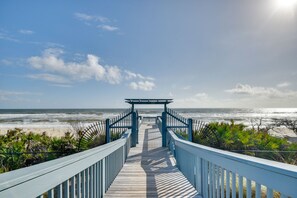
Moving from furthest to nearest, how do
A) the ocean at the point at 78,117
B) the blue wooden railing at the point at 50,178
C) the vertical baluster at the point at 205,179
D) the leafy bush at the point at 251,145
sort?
the ocean at the point at 78,117
the leafy bush at the point at 251,145
the vertical baluster at the point at 205,179
the blue wooden railing at the point at 50,178

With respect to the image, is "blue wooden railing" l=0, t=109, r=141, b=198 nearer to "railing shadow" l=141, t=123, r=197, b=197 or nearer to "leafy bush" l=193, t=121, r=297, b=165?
"railing shadow" l=141, t=123, r=197, b=197

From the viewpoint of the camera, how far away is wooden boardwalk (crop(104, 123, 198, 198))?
4373 mm

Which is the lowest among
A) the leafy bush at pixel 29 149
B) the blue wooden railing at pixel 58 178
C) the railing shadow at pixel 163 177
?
the railing shadow at pixel 163 177

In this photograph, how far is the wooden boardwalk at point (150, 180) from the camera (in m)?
4.37

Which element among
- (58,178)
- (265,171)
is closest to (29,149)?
(58,178)

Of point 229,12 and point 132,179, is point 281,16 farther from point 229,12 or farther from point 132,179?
point 132,179

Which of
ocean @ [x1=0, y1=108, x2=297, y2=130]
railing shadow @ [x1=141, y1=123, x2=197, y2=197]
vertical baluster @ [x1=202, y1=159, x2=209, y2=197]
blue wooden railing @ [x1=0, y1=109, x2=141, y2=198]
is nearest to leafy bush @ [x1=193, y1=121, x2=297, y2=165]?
railing shadow @ [x1=141, y1=123, x2=197, y2=197]

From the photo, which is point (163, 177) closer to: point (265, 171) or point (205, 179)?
point (205, 179)

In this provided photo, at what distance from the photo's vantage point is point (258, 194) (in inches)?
77.8

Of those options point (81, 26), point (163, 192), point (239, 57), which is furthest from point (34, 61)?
point (163, 192)

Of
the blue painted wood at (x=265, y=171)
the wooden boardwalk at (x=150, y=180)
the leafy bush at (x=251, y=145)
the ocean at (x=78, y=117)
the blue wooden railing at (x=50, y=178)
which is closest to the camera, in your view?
the blue wooden railing at (x=50, y=178)

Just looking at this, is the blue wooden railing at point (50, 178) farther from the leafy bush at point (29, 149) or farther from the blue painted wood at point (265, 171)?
the leafy bush at point (29, 149)

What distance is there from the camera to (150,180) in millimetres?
5367

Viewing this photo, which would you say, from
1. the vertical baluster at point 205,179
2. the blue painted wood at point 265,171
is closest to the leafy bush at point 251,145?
the vertical baluster at point 205,179
